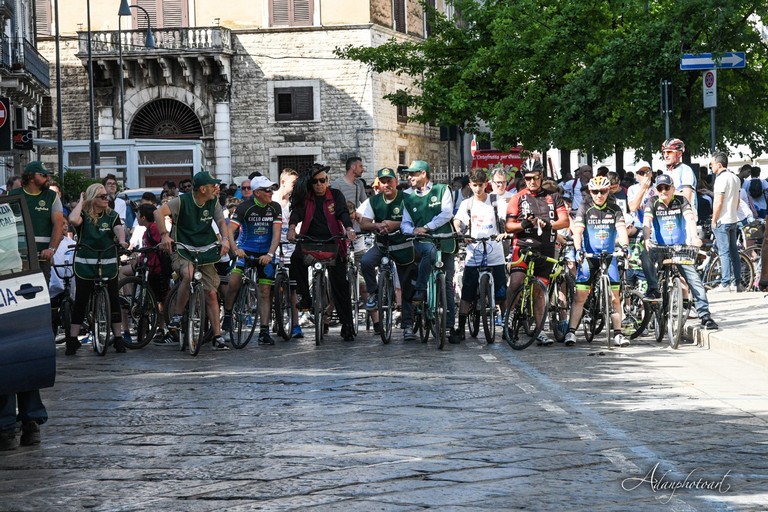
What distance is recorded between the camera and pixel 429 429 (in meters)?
8.97

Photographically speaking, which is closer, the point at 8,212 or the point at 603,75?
the point at 8,212

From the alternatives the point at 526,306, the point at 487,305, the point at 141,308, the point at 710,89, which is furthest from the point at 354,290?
the point at 710,89

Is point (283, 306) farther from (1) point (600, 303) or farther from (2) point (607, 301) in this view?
(2) point (607, 301)

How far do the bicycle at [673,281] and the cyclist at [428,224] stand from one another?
2040 mm

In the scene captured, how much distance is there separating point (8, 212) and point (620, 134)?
737 inches

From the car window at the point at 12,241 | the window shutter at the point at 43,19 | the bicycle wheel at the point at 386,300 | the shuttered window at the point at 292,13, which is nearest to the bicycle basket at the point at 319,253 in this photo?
the bicycle wheel at the point at 386,300

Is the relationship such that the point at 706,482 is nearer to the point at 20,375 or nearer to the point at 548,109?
the point at 20,375

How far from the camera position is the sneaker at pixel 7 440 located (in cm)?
857

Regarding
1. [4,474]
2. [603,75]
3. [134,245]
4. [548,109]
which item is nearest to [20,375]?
[4,474]

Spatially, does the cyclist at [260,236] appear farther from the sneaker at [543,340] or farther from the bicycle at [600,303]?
the bicycle at [600,303]

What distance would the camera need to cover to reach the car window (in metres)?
8.59

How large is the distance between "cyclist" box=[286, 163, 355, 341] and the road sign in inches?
227

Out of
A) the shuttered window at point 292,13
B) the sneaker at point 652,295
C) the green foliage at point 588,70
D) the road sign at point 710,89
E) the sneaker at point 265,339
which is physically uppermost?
the shuttered window at point 292,13

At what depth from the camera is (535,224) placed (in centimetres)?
1498
